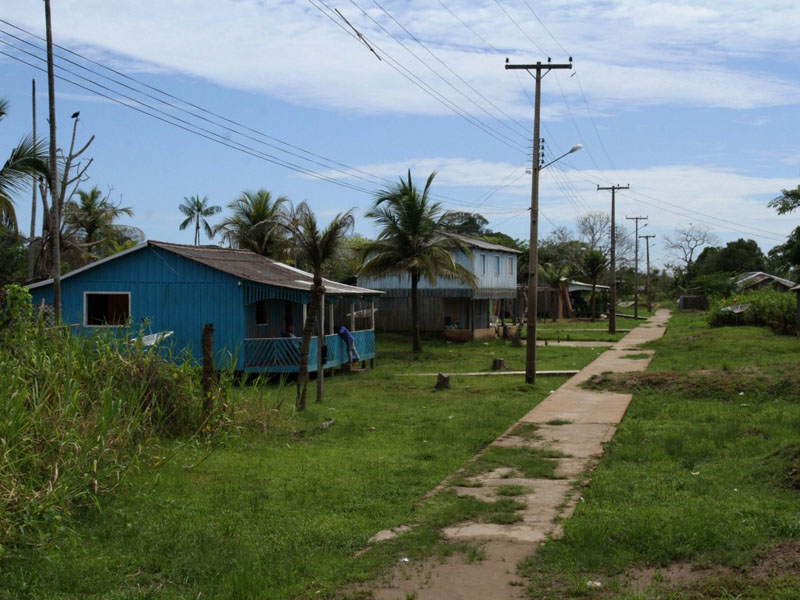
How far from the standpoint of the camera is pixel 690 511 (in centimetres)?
739

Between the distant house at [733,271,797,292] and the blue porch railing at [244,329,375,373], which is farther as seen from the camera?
the distant house at [733,271,797,292]

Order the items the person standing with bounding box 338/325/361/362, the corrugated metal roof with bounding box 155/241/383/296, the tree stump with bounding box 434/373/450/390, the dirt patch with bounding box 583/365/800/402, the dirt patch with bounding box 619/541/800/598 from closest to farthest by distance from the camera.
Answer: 1. the dirt patch with bounding box 619/541/800/598
2. the dirt patch with bounding box 583/365/800/402
3. the tree stump with bounding box 434/373/450/390
4. the corrugated metal roof with bounding box 155/241/383/296
5. the person standing with bounding box 338/325/361/362

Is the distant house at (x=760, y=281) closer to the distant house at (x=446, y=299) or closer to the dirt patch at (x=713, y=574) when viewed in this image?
the distant house at (x=446, y=299)

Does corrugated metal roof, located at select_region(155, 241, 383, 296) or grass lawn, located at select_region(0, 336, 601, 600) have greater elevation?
corrugated metal roof, located at select_region(155, 241, 383, 296)

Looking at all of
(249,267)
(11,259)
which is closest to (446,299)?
(249,267)

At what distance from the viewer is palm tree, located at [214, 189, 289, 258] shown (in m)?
35.1

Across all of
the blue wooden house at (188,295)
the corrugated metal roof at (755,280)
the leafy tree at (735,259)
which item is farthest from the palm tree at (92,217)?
the leafy tree at (735,259)

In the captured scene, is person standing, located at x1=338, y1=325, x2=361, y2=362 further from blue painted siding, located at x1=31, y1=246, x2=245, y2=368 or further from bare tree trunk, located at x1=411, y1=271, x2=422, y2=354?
bare tree trunk, located at x1=411, y1=271, x2=422, y2=354

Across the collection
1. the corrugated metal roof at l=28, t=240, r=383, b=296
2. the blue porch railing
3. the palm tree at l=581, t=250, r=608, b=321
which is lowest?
the blue porch railing

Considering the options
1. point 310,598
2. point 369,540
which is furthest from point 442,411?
point 310,598

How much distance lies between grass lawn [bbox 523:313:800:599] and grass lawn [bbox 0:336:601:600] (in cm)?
108

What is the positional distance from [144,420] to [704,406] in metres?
9.98

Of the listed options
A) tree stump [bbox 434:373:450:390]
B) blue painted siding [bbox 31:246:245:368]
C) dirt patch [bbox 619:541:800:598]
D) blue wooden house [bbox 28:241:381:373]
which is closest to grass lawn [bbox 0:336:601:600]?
dirt patch [bbox 619:541:800:598]

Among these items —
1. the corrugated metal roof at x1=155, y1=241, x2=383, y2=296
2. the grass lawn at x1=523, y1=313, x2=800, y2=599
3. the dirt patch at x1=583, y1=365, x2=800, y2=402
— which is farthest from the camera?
the corrugated metal roof at x1=155, y1=241, x2=383, y2=296
